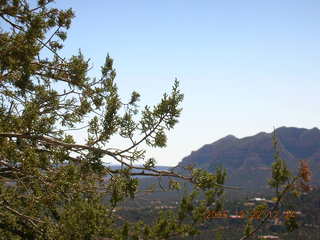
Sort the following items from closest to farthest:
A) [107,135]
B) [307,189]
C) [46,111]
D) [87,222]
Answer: [307,189]
[87,222]
[107,135]
[46,111]

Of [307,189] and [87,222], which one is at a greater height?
[307,189]

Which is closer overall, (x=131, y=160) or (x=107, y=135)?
(x=131, y=160)

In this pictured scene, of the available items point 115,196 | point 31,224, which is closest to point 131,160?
point 115,196

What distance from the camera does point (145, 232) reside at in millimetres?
8477

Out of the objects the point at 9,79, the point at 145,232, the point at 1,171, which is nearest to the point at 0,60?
the point at 9,79

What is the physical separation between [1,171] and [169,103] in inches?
137

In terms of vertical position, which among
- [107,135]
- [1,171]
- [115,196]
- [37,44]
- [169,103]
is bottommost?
[115,196]

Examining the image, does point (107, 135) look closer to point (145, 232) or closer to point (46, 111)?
point (46, 111)

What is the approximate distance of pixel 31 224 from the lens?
674 cm

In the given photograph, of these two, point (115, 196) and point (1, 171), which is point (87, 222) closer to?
point (115, 196)

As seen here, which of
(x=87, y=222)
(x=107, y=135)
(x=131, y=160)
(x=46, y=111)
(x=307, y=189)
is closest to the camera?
(x=307, y=189)

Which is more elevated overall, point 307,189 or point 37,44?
point 37,44

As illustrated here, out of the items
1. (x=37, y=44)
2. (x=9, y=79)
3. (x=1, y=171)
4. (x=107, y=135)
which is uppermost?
(x=37, y=44)

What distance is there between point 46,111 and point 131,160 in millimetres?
2429
